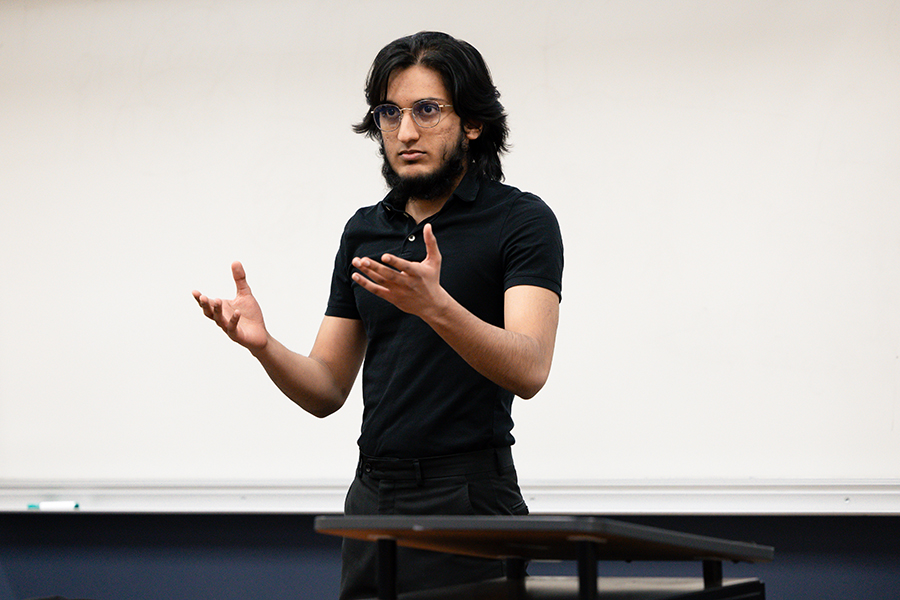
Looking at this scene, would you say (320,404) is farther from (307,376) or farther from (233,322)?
(233,322)

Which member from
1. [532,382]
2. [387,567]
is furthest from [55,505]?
[387,567]

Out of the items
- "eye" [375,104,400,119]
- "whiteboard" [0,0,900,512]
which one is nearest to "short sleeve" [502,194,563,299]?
"eye" [375,104,400,119]

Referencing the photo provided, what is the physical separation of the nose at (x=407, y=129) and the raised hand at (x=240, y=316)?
12.9 inches

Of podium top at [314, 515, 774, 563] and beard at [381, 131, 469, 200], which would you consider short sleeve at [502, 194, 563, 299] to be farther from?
podium top at [314, 515, 774, 563]

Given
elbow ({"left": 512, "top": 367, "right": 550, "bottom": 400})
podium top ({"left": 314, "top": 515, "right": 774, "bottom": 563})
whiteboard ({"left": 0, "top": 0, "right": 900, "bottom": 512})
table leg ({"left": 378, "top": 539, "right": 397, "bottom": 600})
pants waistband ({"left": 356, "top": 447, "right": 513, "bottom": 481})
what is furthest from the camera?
whiteboard ({"left": 0, "top": 0, "right": 900, "bottom": 512})

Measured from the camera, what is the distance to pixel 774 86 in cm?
238

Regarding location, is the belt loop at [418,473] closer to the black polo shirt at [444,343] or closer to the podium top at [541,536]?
the black polo shirt at [444,343]

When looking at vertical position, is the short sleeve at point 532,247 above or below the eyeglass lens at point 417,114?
below

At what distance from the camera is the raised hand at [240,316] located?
118cm

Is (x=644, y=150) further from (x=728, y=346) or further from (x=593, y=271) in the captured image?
(x=728, y=346)

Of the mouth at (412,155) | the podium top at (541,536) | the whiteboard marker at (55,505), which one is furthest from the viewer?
the whiteboard marker at (55,505)

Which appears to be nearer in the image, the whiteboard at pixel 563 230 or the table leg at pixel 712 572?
the table leg at pixel 712 572

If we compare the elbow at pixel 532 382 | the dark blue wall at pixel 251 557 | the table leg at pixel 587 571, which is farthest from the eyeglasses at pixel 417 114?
the dark blue wall at pixel 251 557

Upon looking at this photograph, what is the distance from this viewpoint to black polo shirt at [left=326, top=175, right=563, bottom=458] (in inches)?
48.5
